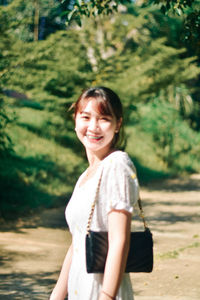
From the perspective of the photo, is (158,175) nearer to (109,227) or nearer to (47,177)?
(47,177)

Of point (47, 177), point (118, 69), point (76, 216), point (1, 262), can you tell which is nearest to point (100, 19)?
point (118, 69)

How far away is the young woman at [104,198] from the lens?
190cm

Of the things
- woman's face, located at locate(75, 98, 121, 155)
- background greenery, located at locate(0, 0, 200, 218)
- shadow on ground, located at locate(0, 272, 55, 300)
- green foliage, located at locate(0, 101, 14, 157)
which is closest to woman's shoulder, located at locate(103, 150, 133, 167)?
woman's face, located at locate(75, 98, 121, 155)

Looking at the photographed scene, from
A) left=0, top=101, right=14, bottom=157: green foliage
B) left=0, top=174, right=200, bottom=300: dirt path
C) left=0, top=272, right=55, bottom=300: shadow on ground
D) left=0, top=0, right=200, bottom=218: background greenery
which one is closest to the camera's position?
left=0, top=272, right=55, bottom=300: shadow on ground

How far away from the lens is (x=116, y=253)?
1891mm

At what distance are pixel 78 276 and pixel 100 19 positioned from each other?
15334 mm

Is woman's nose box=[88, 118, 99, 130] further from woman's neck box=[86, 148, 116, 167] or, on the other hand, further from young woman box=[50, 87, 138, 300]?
woman's neck box=[86, 148, 116, 167]

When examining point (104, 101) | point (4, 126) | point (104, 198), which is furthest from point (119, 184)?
point (4, 126)

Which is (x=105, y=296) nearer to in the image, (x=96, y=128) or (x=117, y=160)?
(x=117, y=160)

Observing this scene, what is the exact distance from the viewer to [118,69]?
12805 millimetres

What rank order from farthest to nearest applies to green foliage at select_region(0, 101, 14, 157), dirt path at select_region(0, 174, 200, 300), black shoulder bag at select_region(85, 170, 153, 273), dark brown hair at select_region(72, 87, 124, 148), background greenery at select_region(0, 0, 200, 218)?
background greenery at select_region(0, 0, 200, 218)
green foliage at select_region(0, 101, 14, 157)
dirt path at select_region(0, 174, 200, 300)
dark brown hair at select_region(72, 87, 124, 148)
black shoulder bag at select_region(85, 170, 153, 273)

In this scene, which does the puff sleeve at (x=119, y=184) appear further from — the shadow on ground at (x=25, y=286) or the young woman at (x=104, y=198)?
the shadow on ground at (x=25, y=286)

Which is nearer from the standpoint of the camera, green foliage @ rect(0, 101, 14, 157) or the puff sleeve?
the puff sleeve

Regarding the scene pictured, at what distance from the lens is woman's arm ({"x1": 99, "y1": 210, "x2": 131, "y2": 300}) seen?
6.19 ft
